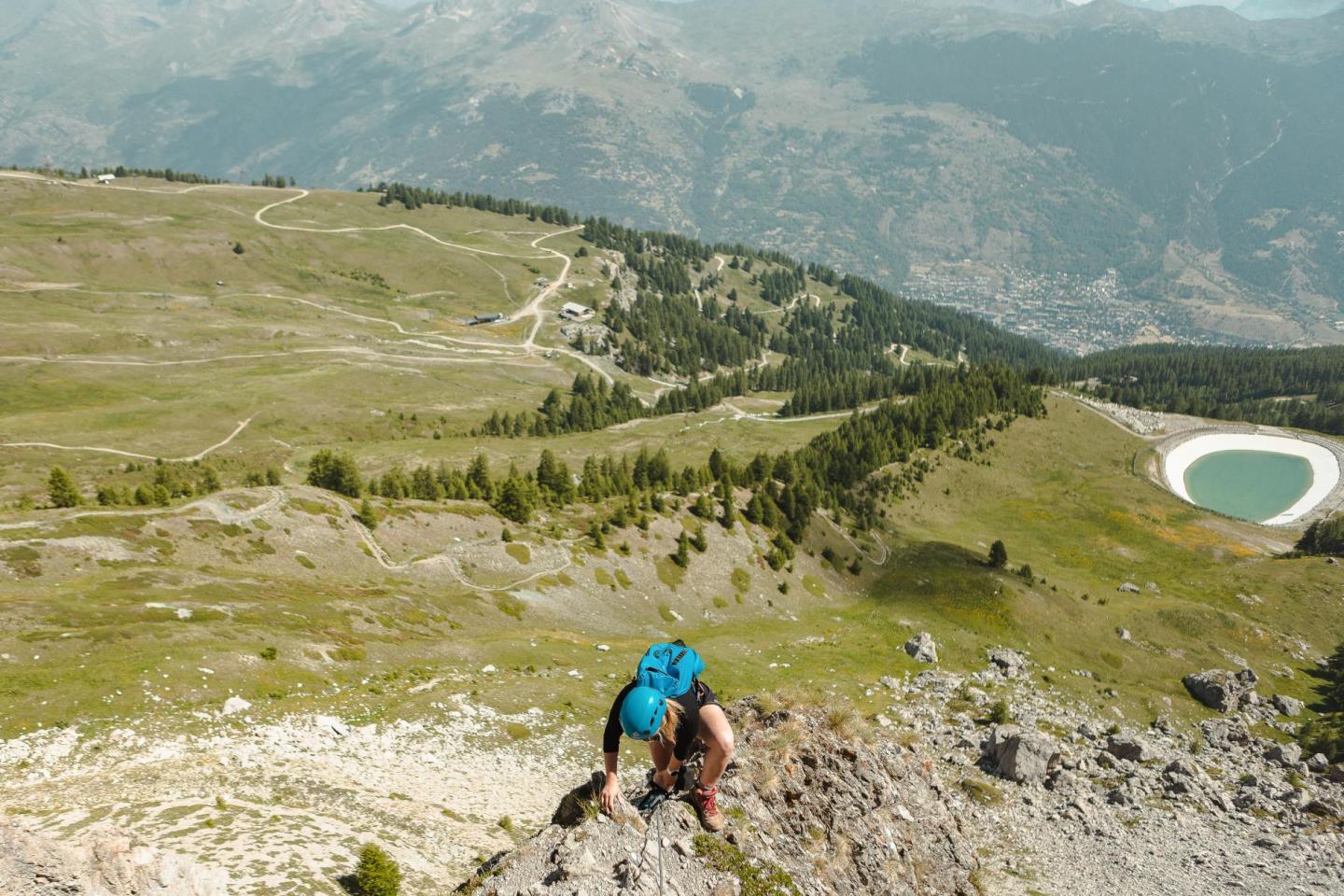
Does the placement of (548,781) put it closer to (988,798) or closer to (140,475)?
(988,798)

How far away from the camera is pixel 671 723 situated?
13898 millimetres

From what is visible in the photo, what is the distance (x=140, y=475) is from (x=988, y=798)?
113 metres

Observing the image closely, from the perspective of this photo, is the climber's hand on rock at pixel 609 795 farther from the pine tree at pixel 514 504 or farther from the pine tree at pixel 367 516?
the pine tree at pixel 514 504

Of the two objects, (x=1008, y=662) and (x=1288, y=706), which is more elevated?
(x=1008, y=662)

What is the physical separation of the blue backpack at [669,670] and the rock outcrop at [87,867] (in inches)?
394

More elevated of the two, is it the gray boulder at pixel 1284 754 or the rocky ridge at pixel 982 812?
the rocky ridge at pixel 982 812

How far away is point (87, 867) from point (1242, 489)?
239011mm

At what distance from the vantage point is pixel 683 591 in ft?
251

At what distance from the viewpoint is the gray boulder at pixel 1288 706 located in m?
69.6

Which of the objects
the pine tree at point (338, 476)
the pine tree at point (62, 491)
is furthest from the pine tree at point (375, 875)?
the pine tree at point (338, 476)

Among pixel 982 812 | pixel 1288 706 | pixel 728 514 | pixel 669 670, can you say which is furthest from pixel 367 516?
pixel 1288 706

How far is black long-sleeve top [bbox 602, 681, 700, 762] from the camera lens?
12.9 meters

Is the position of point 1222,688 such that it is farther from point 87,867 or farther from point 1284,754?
point 87,867

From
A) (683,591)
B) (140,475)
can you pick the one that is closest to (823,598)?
(683,591)
